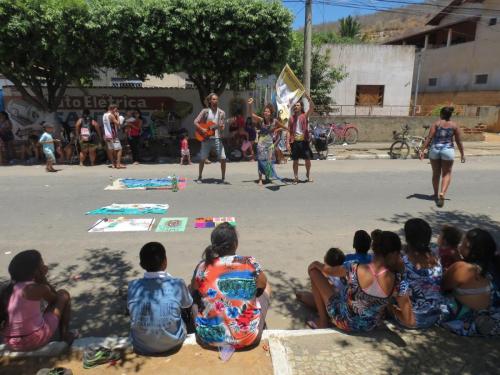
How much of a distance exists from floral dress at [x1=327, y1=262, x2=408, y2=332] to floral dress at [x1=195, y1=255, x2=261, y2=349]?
727mm

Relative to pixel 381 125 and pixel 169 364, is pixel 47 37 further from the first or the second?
pixel 381 125

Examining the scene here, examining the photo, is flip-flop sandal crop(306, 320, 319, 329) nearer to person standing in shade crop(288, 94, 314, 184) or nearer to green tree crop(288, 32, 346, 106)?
person standing in shade crop(288, 94, 314, 184)

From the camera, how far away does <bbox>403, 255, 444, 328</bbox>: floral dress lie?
329 centimetres

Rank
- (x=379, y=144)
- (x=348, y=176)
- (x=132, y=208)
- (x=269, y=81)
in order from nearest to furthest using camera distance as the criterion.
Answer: (x=132, y=208) → (x=348, y=176) → (x=379, y=144) → (x=269, y=81)

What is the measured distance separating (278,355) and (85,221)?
180 inches

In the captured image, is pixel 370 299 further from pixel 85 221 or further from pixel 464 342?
pixel 85 221

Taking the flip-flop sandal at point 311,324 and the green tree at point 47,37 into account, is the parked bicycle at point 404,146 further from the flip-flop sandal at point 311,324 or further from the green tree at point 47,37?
the flip-flop sandal at point 311,324

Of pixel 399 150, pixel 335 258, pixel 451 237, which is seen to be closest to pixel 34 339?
pixel 335 258

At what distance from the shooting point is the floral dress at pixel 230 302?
3.07m

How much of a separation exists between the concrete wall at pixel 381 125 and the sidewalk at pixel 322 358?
1462cm

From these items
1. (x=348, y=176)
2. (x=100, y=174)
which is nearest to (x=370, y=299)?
(x=348, y=176)

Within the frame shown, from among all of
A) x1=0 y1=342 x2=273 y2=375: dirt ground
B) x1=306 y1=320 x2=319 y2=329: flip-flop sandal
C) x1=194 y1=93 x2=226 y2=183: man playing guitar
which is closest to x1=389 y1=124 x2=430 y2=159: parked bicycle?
x1=194 y1=93 x2=226 y2=183: man playing guitar

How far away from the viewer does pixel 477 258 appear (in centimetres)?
321

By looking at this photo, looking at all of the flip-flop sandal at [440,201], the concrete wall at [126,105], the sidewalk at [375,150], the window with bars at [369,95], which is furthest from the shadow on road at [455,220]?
the window with bars at [369,95]
